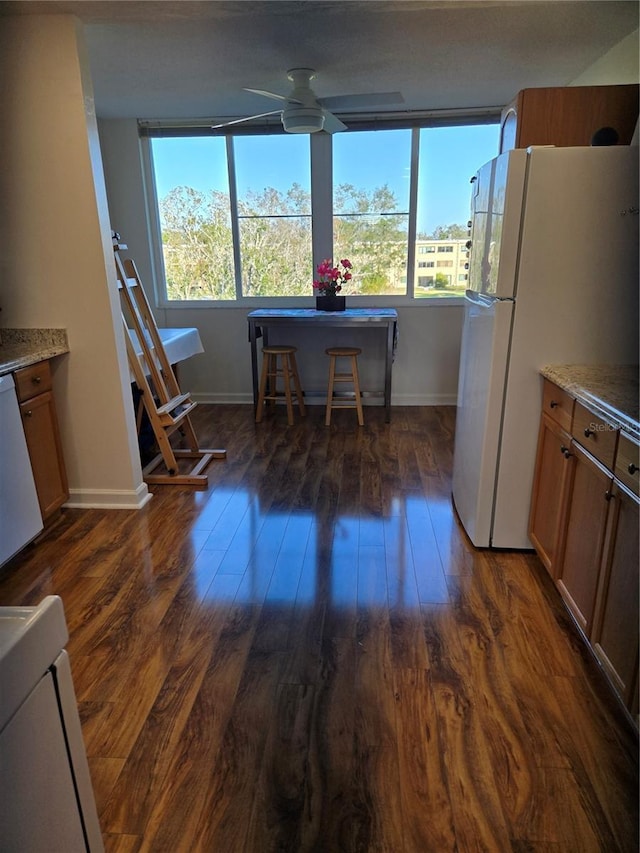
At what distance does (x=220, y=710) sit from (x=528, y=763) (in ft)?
3.01

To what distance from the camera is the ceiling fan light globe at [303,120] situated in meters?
3.34

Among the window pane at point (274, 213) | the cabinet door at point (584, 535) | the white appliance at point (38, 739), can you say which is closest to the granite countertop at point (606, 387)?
the cabinet door at point (584, 535)

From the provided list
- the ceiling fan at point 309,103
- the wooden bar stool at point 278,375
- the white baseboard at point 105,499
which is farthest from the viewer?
the wooden bar stool at point 278,375

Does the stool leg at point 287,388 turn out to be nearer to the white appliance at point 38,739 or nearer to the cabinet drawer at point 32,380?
the cabinet drawer at point 32,380

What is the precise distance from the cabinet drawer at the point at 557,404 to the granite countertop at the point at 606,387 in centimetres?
5

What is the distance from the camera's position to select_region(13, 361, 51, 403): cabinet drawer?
251 cm

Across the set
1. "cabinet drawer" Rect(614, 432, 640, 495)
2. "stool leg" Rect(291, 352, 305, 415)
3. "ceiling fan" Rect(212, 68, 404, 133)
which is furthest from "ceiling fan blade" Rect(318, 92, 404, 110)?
"cabinet drawer" Rect(614, 432, 640, 495)

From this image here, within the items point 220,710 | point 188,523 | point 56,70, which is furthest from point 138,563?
point 56,70

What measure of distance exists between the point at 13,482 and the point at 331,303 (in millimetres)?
3062

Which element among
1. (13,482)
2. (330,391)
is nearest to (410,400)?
(330,391)

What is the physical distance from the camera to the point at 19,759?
63 centimetres

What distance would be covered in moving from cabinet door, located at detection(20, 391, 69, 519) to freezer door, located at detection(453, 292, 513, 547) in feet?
7.17

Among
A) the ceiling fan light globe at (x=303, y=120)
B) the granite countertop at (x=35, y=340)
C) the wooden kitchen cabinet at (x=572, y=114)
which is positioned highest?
the ceiling fan light globe at (x=303, y=120)

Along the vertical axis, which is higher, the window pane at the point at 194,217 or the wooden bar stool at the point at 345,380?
the window pane at the point at 194,217
